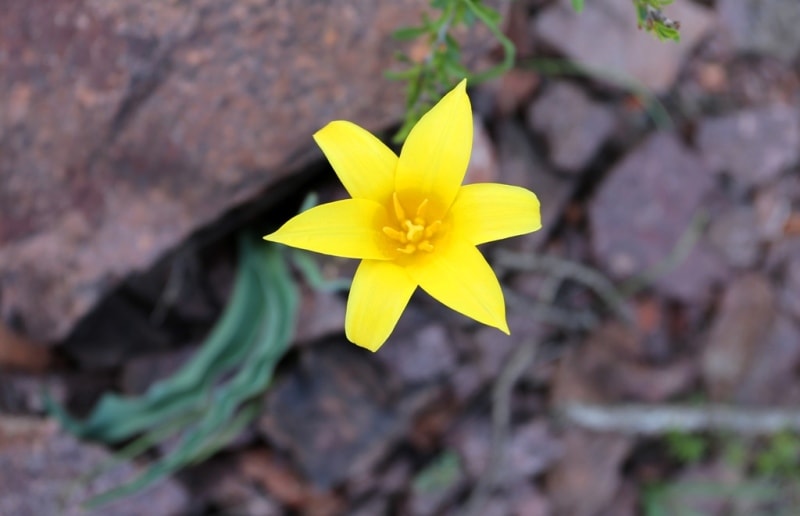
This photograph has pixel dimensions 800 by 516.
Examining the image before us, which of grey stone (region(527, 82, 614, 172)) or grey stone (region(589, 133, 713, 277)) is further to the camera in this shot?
grey stone (region(589, 133, 713, 277))

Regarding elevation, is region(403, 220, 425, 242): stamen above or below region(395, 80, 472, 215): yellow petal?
below

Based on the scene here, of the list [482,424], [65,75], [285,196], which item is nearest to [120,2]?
[65,75]

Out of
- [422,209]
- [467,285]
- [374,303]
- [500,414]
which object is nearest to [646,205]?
[500,414]

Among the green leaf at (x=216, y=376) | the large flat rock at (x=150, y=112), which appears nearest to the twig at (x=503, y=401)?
the green leaf at (x=216, y=376)

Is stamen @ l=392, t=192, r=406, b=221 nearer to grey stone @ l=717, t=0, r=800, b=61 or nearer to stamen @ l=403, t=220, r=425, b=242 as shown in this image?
stamen @ l=403, t=220, r=425, b=242

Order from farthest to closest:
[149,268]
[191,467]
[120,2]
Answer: [191,467]
[149,268]
[120,2]

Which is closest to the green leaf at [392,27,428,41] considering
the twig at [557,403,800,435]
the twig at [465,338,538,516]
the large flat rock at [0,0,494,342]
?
the large flat rock at [0,0,494,342]

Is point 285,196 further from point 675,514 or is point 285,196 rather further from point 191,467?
point 675,514
